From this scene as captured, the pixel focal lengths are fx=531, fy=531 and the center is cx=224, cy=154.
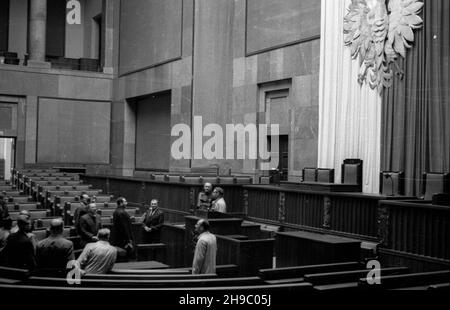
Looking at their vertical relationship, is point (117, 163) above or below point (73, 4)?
below

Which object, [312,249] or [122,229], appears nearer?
Result: [312,249]

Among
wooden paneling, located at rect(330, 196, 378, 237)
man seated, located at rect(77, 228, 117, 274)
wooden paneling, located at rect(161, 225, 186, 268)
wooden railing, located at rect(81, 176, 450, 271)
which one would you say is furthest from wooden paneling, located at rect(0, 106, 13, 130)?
man seated, located at rect(77, 228, 117, 274)

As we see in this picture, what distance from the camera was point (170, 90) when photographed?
18312mm

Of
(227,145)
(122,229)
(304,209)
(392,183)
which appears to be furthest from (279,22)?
(122,229)

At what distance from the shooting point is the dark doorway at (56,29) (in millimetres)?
24328

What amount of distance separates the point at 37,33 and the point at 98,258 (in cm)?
1763

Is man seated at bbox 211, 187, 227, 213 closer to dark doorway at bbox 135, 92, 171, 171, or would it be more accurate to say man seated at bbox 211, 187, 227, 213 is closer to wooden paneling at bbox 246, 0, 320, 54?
wooden paneling at bbox 246, 0, 320, 54

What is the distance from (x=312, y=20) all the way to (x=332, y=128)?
9.48ft

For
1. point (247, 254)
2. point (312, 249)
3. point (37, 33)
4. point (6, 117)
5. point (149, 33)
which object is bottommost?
point (247, 254)

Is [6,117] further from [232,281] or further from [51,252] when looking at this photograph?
[232,281]

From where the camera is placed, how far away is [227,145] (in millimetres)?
15867

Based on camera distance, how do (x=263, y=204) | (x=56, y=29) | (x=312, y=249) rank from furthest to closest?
(x=56, y=29) < (x=263, y=204) < (x=312, y=249)
